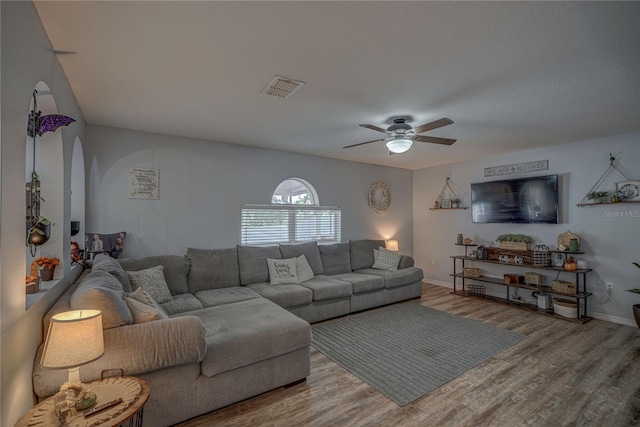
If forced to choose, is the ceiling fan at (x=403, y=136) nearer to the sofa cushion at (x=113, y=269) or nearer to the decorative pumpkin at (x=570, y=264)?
the decorative pumpkin at (x=570, y=264)

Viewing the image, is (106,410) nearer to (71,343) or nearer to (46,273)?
(71,343)

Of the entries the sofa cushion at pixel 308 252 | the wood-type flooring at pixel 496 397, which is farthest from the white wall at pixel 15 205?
the sofa cushion at pixel 308 252

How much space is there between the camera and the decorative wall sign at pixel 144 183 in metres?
3.80

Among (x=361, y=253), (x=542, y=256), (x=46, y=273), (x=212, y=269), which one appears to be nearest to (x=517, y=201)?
(x=542, y=256)

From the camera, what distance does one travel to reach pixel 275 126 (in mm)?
3658

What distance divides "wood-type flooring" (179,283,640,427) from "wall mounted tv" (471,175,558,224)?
2.04 m

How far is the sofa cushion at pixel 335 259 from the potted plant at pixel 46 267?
11.2ft

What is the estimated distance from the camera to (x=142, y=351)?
185 centimetres

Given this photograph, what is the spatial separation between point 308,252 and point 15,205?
3.68 meters

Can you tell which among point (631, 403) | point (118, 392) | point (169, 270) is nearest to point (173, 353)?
point (118, 392)

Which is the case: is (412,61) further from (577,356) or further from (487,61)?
(577,356)

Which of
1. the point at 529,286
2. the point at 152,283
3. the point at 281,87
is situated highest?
the point at 281,87

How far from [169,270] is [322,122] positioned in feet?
8.53

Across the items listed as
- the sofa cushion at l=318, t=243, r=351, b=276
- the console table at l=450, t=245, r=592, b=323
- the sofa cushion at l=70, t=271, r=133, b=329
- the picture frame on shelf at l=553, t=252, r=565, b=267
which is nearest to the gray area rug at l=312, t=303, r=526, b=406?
the sofa cushion at l=318, t=243, r=351, b=276
